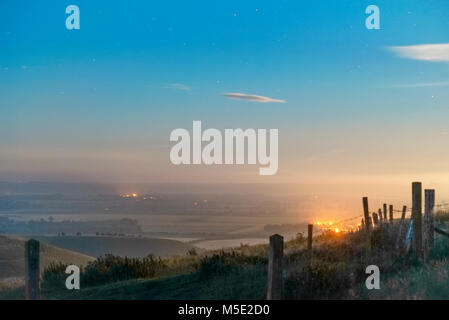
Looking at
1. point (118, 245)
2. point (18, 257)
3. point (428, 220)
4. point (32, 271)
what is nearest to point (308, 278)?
point (428, 220)

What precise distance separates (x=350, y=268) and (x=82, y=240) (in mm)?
106159

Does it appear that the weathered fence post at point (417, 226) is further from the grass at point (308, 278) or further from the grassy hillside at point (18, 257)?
the grassy hillside at point (18, 257)

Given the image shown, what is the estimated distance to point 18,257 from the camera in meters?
76.4

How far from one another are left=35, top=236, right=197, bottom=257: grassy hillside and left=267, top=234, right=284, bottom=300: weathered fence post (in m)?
98.9

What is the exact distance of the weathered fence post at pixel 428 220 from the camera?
17725 millimetres

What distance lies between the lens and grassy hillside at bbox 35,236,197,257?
112 m

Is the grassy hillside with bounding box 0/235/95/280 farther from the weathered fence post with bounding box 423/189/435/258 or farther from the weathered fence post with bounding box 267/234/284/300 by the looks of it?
the weathered fence post with bounding box 267/234/284/300

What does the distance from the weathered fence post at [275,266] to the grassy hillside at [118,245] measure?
98.9 metres

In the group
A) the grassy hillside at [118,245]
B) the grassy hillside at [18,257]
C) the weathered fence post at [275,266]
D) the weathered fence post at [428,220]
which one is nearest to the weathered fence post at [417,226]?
the weathered fence post at [428,220]

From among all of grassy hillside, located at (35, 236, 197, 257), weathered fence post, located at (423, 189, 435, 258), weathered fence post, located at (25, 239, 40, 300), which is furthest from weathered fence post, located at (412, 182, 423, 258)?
grassy hillside, located at (35, 236, 197, 257)
